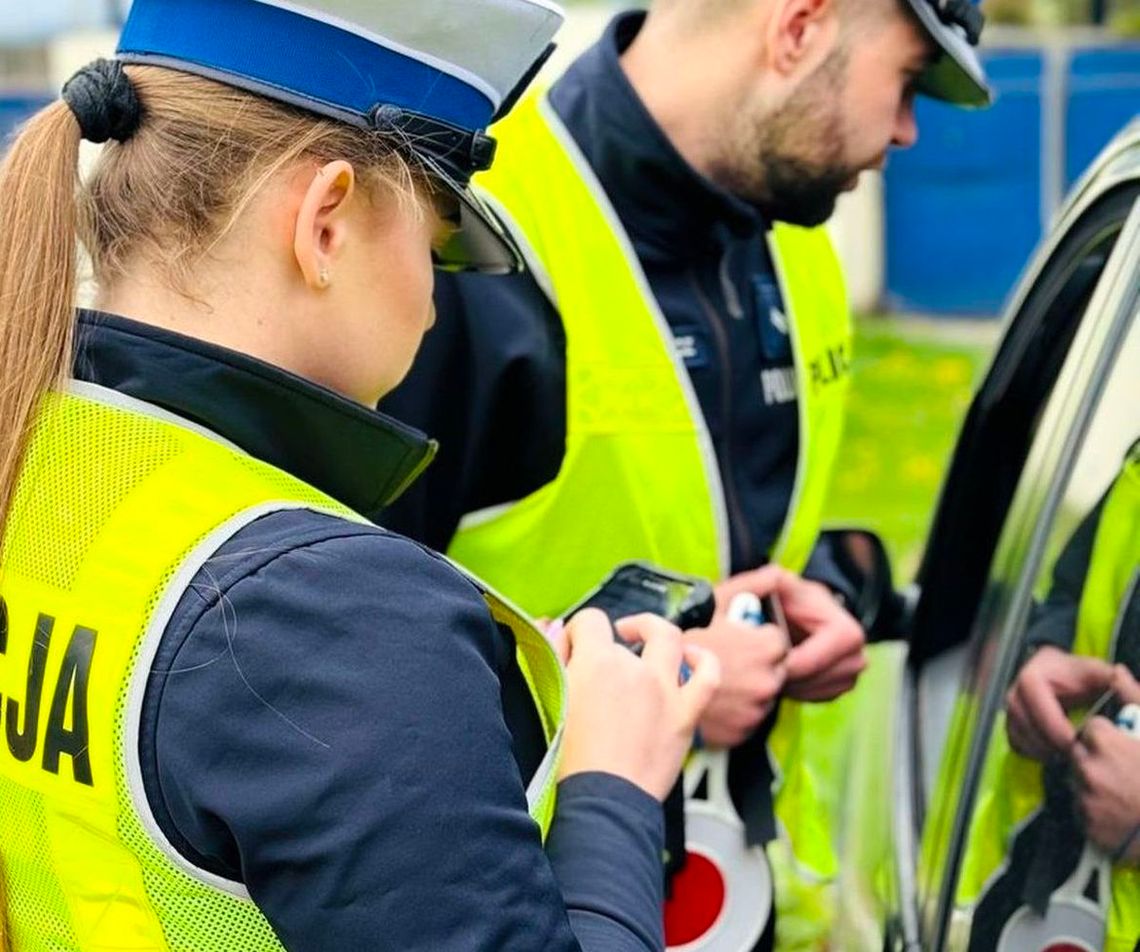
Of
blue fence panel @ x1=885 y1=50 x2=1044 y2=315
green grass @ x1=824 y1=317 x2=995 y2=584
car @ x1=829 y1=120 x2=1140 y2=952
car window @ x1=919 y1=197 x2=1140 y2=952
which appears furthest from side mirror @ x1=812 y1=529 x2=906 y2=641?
blue fence panel @ x1=885 y1=50 x2=1044 y2=315

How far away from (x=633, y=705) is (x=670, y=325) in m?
0.84

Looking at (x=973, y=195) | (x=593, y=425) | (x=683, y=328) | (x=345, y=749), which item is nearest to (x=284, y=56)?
(x=345, y=749)

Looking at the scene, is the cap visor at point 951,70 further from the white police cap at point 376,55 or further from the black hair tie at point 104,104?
the black hair tie at point 104,104

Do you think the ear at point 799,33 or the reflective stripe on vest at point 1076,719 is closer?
the reflective stripe on vest at point 1076,719

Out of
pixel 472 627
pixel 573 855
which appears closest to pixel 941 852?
pixel 573 855

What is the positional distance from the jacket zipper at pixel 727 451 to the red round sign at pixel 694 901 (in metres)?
0.39

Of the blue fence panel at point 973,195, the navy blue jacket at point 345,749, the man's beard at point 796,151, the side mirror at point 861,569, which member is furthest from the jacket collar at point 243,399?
the blue fence panel at point 973,195

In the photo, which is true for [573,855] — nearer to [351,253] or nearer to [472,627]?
[472,627]

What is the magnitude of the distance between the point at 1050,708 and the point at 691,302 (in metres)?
0.77

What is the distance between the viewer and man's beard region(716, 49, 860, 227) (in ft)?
7.07

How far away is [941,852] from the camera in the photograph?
1857 millimetres

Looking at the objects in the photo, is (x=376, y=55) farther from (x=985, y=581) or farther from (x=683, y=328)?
(x=985, y=581)

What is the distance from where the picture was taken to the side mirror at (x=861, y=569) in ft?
8.07

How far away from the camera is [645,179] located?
6.91 ft
